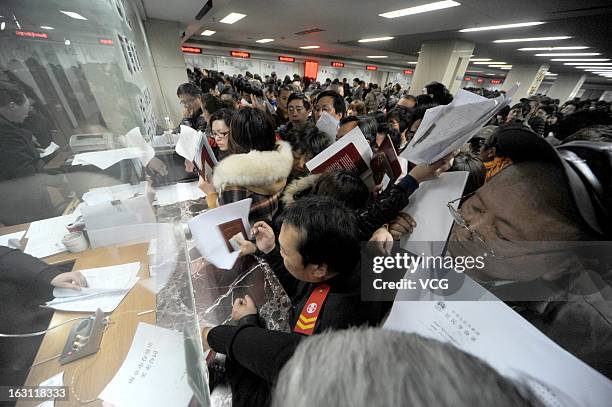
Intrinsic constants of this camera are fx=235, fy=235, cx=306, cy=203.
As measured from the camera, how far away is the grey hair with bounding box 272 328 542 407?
26 centimetres

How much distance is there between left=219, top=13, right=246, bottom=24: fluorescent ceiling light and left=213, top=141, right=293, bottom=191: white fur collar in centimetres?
610

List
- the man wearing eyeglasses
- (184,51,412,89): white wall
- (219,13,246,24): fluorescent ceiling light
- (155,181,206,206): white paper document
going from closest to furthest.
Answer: the man wearing eyeglasses → (155,181,206,206): white paper document → (219,13,246,24): fluorescent ceiling light → (184,51,412,89): white wall

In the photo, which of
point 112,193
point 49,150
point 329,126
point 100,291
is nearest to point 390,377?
point 100,291

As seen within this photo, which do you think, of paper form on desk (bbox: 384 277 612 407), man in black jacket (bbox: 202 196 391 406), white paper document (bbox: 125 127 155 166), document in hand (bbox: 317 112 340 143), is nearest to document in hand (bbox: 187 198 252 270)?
man in black jacket (bbox: 202 196 391 406)

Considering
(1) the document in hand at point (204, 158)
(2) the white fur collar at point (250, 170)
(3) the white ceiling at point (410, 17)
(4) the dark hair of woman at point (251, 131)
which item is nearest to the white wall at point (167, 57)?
(3) the white ceiling at point (410, 17)

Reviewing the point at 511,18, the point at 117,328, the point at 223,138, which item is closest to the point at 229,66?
the point at 511,18

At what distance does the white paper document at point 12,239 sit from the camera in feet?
3.79

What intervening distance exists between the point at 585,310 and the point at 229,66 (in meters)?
17.0

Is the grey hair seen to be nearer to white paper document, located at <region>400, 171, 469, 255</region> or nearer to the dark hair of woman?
white paper document, located at <region>400, 171, 469, 255</region>

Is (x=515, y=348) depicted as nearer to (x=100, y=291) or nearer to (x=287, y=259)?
(x=287, y=259)

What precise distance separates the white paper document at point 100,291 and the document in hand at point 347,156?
3.37 ft

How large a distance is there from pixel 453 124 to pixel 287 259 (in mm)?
728

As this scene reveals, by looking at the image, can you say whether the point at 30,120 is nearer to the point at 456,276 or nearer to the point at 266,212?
the point at 266,212

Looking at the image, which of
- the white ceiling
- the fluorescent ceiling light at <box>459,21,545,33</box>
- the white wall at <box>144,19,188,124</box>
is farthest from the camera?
the white wall at <box>144,19,188,124</box>
